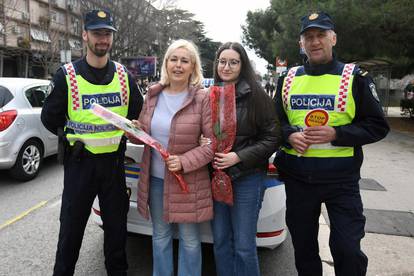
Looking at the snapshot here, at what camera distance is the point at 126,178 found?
9.97 ft

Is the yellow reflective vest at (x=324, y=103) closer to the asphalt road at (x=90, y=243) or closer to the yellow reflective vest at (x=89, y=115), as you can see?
the yellow reflective vest at (x=89, y=115)

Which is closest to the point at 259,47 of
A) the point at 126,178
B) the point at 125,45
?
the point at 125,45

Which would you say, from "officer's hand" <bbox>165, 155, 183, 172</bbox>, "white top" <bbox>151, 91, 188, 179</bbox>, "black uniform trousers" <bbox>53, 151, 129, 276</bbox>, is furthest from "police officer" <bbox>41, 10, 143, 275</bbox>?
"officer's hand" <bbox>165, 155, 183, 172</bbox>

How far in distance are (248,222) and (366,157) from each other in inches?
279

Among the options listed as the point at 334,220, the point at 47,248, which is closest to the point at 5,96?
the point at 47,248

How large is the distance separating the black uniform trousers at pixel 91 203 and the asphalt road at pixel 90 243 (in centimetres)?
48

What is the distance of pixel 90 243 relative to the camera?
3723 mm

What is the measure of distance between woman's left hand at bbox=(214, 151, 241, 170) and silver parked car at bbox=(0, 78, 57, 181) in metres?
4.36

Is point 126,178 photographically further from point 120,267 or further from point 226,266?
point 226,266

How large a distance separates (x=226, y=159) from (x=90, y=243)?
2.14m

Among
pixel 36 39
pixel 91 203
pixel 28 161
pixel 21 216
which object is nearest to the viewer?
pixel 91 203

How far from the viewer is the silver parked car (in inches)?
216

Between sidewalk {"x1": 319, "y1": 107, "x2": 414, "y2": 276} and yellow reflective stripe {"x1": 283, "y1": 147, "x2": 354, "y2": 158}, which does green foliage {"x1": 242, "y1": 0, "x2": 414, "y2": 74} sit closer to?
sidewalk {"x1": 319, "y1": 107, "x2": 414, "y2": 276}

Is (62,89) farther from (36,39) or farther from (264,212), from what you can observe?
(36,39)
